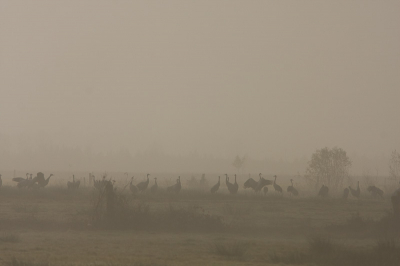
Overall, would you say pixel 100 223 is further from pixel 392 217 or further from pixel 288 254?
pixel 392 217

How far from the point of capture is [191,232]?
22859 millimetres

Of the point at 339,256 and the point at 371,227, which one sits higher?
the point at 371,227

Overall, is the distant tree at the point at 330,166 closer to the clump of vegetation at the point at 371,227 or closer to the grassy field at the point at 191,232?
the grassy field at the point at 191,232

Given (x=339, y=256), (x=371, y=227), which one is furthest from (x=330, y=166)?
(x=339, y=256)

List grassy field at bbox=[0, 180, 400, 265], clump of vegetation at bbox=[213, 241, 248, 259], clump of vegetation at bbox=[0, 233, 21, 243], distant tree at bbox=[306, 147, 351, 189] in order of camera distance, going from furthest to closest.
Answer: distant tree at bbox=[306, 147, 351, 189], clump of vegetation at bbox=[0, 233, 21, 243], clump of vegetation at bbox=[213, 241, 248, 259], grassy field at bbox=[0, 180, 400, 265]

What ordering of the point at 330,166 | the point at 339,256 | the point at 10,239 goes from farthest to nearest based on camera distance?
1. the point at 330,166
2. the point at 10,239
3. the point at 339,256

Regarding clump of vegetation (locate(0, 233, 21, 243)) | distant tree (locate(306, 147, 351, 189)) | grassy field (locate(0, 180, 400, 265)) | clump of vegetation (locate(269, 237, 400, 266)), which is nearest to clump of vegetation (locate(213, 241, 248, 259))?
grassy field (locate(0, 180, 400, 265))

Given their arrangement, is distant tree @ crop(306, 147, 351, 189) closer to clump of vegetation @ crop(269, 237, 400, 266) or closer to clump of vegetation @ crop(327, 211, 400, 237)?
clump of vegetation @ crop(327, 211, 400, 237)

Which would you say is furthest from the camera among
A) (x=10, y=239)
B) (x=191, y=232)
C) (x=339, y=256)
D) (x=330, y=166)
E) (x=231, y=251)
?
(x=330, y=166)

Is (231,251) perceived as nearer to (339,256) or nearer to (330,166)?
(339,256)

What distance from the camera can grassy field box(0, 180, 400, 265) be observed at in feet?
51.9

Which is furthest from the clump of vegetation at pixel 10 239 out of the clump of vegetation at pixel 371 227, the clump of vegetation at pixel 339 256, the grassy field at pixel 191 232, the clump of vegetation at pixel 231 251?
the clump of vegetation at pixel 371 227

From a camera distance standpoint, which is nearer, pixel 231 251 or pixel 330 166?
pixel 231 251

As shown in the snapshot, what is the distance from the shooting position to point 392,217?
23109 mm
